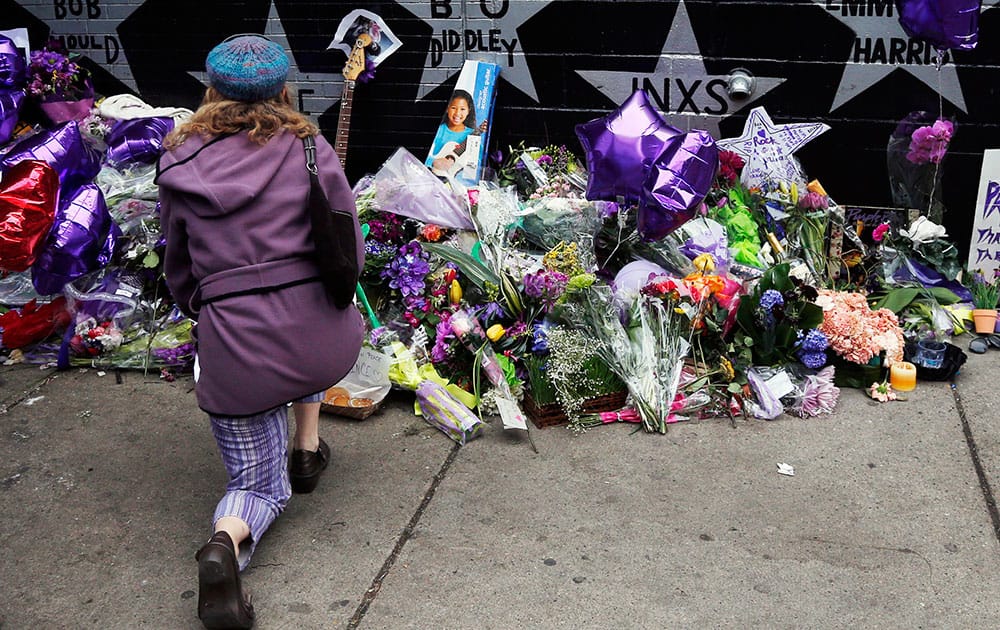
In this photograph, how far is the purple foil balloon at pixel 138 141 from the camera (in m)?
5.12

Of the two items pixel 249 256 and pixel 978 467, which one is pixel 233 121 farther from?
pixel 978 467

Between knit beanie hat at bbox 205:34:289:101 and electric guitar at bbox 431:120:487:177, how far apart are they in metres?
2.47

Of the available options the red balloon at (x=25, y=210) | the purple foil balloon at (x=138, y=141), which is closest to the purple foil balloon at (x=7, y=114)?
the purple foil balloon at (x=138, y=141)

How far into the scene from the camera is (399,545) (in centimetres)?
333

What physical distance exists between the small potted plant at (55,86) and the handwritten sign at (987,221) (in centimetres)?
476

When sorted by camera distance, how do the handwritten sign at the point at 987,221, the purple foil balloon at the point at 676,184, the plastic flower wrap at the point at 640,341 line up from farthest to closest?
the handwritten sign at the point at 987,221
the purple foil balloon at the point at 676,184
the plastic flower wrap at the point at 640,341

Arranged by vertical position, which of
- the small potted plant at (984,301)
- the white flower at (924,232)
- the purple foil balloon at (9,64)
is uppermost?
the purple foil balloon at (9,64)

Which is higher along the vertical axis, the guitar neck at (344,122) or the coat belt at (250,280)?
the coat belt at (250,280)

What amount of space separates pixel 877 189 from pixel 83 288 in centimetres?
403

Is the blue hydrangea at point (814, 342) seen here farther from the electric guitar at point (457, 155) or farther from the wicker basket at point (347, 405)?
the electric guitar at point (457, 155)

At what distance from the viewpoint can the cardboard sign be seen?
5.37 meters

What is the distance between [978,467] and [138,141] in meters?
4.13

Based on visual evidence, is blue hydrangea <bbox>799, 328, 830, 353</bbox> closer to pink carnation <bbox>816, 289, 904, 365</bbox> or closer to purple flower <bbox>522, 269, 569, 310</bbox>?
pink carnation <bbox>816, 289, 904, 365</bbox>

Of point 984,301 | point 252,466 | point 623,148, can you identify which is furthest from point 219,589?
point 984,301
